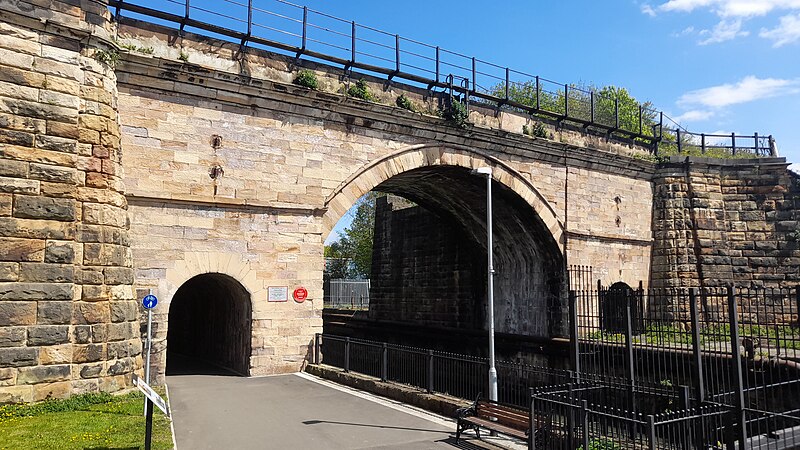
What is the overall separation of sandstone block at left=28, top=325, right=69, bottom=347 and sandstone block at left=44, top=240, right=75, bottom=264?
1175 millimetres

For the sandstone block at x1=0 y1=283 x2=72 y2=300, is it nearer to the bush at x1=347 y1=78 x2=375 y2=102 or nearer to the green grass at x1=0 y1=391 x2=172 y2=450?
the green grass at x1=0 y1=391 x2=172 y2=450

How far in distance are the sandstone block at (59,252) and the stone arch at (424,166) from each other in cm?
662

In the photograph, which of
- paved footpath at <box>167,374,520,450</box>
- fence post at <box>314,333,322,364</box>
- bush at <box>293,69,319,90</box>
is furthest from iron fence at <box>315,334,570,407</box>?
bush at <box>293,69,319,90</box>

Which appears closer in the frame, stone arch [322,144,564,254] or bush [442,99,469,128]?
stone arch [322,144,564,254]

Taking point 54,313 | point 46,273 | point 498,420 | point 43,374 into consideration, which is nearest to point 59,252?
A: point 46,273

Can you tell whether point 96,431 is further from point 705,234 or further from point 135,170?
point 705,234

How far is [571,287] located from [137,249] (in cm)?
1446

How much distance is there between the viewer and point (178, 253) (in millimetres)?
13906

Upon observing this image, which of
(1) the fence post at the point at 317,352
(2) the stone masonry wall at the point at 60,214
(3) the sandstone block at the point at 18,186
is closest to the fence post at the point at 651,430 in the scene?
(2) the stone masonry wall at the point at 60,214

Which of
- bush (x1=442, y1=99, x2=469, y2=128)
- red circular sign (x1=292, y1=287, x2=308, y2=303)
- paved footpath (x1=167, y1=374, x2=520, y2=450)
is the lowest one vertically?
paved footpath (x1=167, y1=374, x2=520, y2=450)

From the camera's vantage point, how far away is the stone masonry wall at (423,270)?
2470 cm

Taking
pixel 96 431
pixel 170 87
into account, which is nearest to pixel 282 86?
pixel 170 87

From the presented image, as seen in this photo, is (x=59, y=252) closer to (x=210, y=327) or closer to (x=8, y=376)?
(x=8, y=376)

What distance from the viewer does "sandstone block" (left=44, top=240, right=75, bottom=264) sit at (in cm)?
1048
